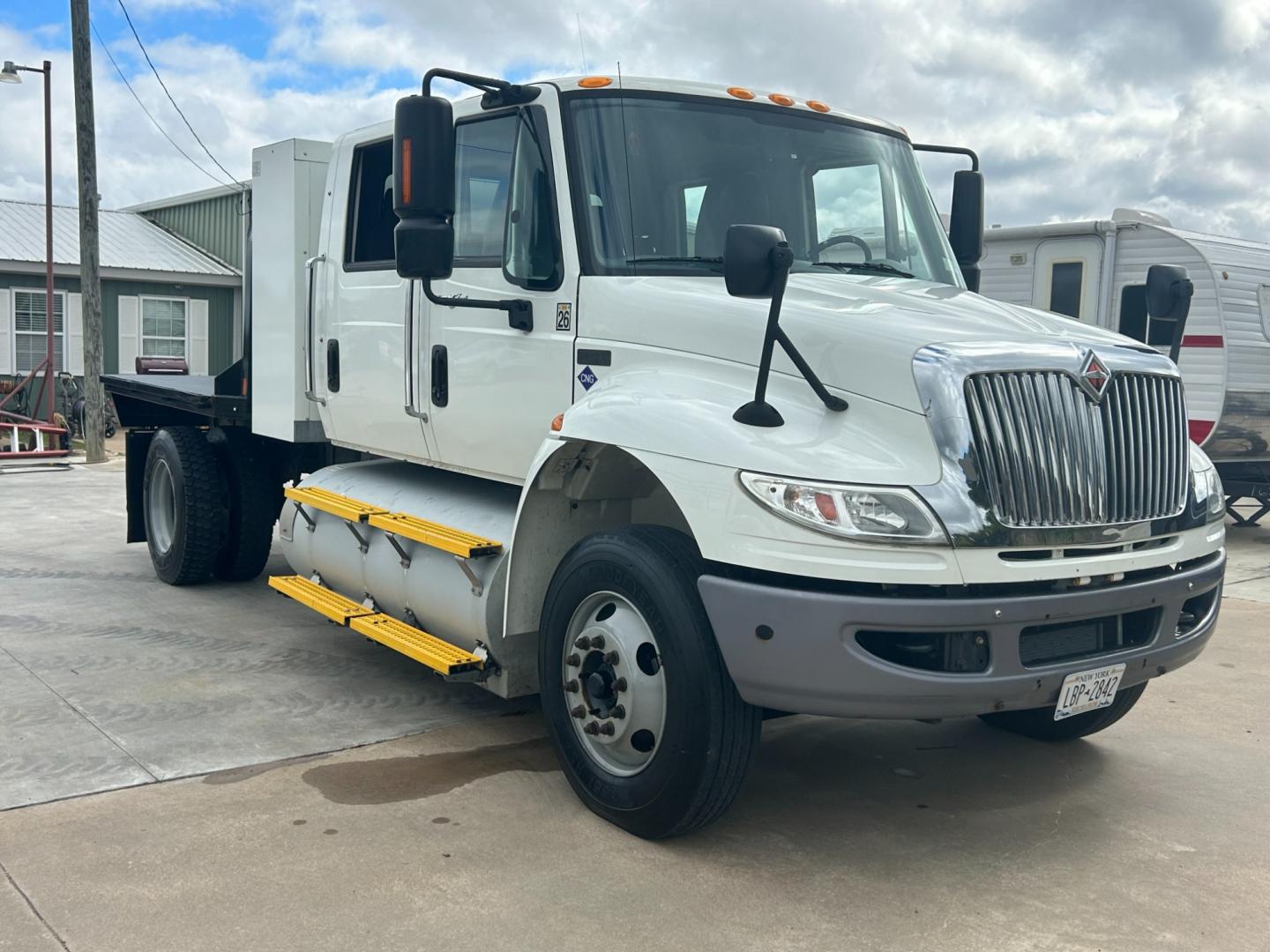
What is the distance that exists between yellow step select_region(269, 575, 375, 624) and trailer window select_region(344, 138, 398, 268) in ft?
5.30

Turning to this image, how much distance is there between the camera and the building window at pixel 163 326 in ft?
75.7

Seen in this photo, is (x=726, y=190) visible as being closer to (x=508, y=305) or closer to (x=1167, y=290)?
(x=508, y=305)

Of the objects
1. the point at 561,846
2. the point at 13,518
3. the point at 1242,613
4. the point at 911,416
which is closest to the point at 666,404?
the point at 911,416

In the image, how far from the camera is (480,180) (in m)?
5.29

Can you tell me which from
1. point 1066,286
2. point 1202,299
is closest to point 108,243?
point 1066,286

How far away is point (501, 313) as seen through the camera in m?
5.11

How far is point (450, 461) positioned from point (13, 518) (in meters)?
7.18

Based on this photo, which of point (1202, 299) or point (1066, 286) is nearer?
point (1202, 299)

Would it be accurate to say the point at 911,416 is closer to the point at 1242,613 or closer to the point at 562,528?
the point at 562,528

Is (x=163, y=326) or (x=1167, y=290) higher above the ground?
(x=1167, y=290)

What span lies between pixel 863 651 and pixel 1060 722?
2.03 metres

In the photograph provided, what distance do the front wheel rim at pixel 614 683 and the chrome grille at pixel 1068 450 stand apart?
1.21m

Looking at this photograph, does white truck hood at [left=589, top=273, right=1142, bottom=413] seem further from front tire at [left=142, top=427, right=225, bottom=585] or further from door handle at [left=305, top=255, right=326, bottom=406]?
front tire at [left=142, top=427, right=225, bottom=585]

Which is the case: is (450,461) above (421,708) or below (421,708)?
above
